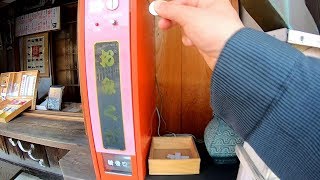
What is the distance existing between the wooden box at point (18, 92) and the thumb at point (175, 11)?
1.66 m

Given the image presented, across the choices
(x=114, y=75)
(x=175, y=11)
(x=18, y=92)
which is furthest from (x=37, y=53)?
(x=175, y=11)

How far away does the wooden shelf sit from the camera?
A: 103cm

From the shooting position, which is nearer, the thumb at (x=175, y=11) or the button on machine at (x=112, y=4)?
the thumb at (x=175, y=11)

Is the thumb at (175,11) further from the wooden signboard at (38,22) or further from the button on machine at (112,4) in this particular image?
the wooden signboard at (38,22)

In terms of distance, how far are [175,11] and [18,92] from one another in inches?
73.3

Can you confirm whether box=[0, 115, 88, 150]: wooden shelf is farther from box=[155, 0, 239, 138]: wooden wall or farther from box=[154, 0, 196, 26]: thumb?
box=[154, 0, 196, 26]: thumb

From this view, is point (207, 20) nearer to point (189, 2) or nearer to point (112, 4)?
point (189, 2)

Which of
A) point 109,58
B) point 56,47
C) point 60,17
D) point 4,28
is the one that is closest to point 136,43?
point 109,58

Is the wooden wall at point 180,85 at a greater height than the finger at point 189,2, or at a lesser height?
lesser

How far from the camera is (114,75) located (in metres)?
0.57

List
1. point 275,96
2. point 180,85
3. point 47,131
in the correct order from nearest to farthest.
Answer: point 275,96
point 180,85
point 47,131

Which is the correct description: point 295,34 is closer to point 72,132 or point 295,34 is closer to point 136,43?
point 136,43

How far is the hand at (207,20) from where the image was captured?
0.89 ft

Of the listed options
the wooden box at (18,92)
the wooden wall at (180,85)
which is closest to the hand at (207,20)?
the wooden wall at (180,85)
